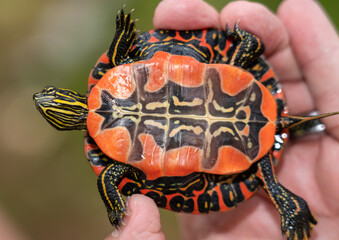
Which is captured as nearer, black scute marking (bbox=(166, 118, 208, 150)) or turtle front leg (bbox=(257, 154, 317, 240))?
black scute marking (bbox=(166, 118, 208, 150))

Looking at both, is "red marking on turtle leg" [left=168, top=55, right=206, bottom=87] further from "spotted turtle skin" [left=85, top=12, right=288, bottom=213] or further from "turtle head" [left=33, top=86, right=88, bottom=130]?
"turtle head" [left=33, top=86, right=88, bottom=130]

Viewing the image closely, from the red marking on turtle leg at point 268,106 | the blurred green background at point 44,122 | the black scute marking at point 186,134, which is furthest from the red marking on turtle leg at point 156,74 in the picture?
the blurred green background at point 44,122

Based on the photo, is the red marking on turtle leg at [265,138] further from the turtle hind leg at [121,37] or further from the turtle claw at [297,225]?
the turtle hind leg at [121,37]

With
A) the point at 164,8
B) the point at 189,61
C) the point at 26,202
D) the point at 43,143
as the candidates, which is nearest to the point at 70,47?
the point at 43,143

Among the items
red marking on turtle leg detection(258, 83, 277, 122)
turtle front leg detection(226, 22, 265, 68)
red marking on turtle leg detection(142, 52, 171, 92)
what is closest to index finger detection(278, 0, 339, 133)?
turtle front leg detection(226, 22, 265, 68)

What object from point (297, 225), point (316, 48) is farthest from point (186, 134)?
point (316, 48)

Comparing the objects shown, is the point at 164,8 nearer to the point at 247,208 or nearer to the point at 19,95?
the point at 247,208
